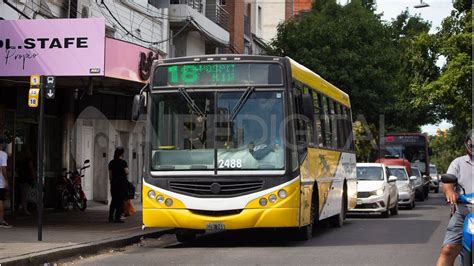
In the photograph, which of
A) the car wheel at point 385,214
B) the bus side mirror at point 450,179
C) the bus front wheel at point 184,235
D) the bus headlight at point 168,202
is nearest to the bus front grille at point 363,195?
the car wheel at point 385,214

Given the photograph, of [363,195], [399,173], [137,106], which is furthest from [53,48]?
[399,173]

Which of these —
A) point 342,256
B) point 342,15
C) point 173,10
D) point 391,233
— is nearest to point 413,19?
point 342,15

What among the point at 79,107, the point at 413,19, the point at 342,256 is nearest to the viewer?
the point at 342,256

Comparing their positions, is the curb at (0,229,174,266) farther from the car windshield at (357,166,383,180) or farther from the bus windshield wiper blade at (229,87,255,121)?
the car windshield at (357,166,383,180)

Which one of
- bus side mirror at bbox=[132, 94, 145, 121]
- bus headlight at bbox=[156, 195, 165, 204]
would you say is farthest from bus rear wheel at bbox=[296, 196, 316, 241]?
bus side mirror at bbox=[132, 94, 145, 121]

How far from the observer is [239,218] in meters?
12.4

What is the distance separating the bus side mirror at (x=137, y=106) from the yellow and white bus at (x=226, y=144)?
0.02 m

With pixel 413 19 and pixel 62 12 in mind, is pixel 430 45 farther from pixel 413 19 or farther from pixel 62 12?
pixel 413 19

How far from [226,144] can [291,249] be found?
2.09m

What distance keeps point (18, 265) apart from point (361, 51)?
26.1 metres

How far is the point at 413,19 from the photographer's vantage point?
4759 cm

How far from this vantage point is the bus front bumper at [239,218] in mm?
12445

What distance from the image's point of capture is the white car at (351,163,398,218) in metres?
21.8

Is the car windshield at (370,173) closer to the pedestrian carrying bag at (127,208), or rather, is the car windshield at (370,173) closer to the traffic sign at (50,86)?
the pedestrian carrying bag at (127,208)
